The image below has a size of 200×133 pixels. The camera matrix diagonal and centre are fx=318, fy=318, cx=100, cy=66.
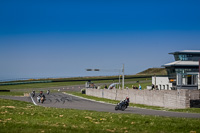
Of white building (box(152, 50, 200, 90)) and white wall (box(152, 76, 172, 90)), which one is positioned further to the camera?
white wall (box(152, 76, 172, 90))

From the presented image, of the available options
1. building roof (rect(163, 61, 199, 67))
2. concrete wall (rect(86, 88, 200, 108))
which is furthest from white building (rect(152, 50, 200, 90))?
concrete wall (rect(86, 88, 200, 108))

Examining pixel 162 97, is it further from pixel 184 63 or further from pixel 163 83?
pixel 184 63

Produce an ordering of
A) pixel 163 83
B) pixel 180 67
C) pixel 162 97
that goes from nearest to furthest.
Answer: pixel 162 97 → pixel 180 67 → pixel 163 83

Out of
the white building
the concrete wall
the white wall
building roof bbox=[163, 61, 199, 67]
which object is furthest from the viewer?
building roof bbox=[163, 61, 199, 67]

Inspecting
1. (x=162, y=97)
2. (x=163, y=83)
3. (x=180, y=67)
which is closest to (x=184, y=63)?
(x=180, y=67)

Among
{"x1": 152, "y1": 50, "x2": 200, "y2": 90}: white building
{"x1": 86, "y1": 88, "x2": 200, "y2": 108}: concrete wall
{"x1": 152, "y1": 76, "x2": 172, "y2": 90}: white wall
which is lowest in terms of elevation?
{"x1": 86, "y1": 88, "x2": 200, "y2": 108}: concrete wall

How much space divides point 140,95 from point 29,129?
3674cm

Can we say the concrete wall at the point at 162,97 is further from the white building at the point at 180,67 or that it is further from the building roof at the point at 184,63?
the building roof at the point at 184,63

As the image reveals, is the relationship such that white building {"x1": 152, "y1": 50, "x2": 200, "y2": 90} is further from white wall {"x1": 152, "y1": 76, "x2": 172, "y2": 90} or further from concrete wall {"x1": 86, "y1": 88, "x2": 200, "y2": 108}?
concrete wall {"x1": 86, "y1": 88, "x2": 200, "y2": 108}

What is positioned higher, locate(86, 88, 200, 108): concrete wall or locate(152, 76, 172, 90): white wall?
locate(152, 76, 172, 90): white wall

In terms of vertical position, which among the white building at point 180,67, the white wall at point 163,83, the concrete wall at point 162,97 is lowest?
the concrete wall at point 162,97

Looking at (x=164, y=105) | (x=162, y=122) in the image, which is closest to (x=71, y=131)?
(x=162, y=122)

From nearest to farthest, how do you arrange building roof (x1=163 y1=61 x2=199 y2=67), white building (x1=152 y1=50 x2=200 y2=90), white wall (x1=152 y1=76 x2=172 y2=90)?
white building (x1=152 y1=50 x2=200 y2=90) → white wall (x1=152 y1=76 x2=172 y2=90) → building roof (x1=163 y1=61 x2=199 y2=67)

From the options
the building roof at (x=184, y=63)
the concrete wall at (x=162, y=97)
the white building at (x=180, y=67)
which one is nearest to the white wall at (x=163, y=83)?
the white building at (x=180, y=67)
